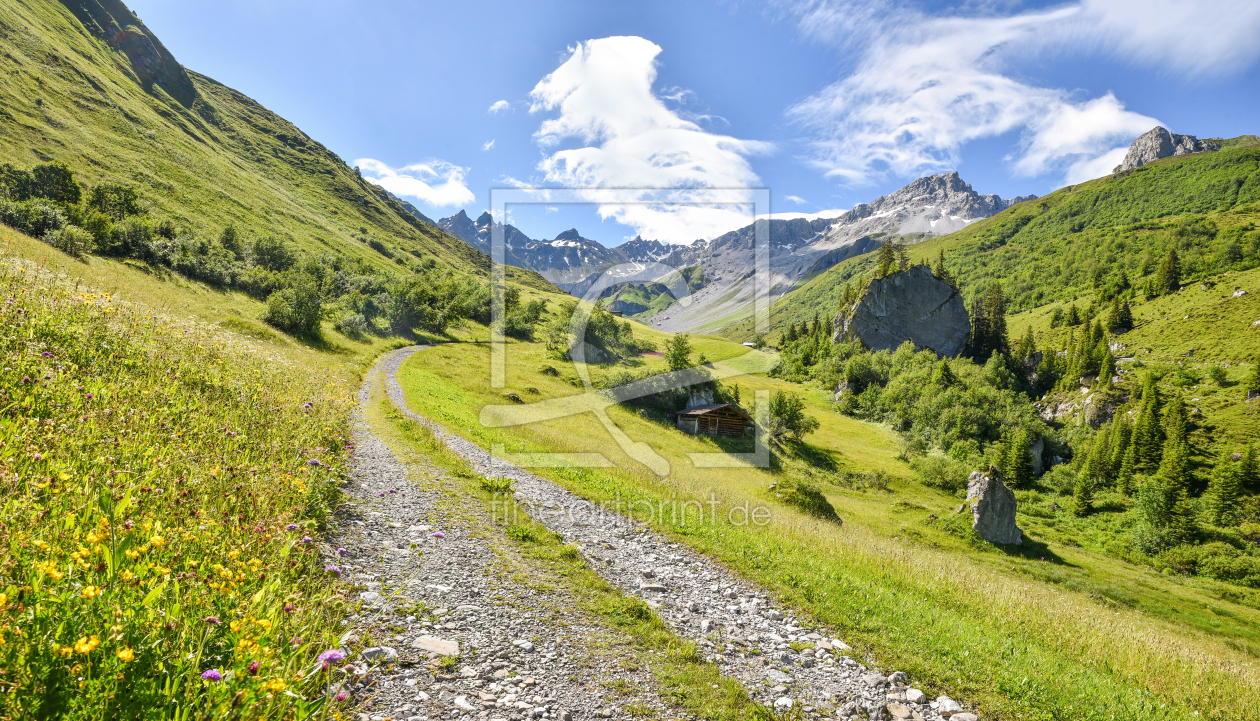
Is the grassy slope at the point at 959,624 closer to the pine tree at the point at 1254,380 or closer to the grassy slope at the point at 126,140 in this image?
the grassy slope at the point at 126,140

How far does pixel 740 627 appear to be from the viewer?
8.09 m

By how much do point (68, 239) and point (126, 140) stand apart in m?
92.4

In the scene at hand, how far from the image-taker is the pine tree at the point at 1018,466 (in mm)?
75062

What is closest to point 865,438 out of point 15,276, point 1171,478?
point 1171,478

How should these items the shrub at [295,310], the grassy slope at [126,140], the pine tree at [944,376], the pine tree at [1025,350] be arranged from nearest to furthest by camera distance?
1. the shrub at [295,310]
2. the grassy slope at [126,140]
3. the pine tree at [944,376]
4. the pine tree at [1025,350]

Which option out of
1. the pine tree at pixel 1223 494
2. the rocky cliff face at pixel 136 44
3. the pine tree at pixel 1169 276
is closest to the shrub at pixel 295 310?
the pine tree at pixel 1223 494

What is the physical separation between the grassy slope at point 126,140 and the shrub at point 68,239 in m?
35.7

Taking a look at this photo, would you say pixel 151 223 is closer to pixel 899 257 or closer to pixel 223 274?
pixel 223 274

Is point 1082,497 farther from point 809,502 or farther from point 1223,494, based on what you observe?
point 809,502

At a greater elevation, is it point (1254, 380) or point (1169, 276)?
point (1169, 276)

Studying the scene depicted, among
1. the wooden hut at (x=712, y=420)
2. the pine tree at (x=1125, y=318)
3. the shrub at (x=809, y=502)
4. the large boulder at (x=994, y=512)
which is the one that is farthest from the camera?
the pine tree at (x=1125, y=318)

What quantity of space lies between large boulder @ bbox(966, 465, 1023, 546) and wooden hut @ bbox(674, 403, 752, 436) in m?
26.1

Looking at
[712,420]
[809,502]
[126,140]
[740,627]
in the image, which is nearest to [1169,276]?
[712,420]

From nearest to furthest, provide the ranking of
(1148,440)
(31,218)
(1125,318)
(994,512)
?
(994,512), (31,218), (1148,440), (1125,318)
